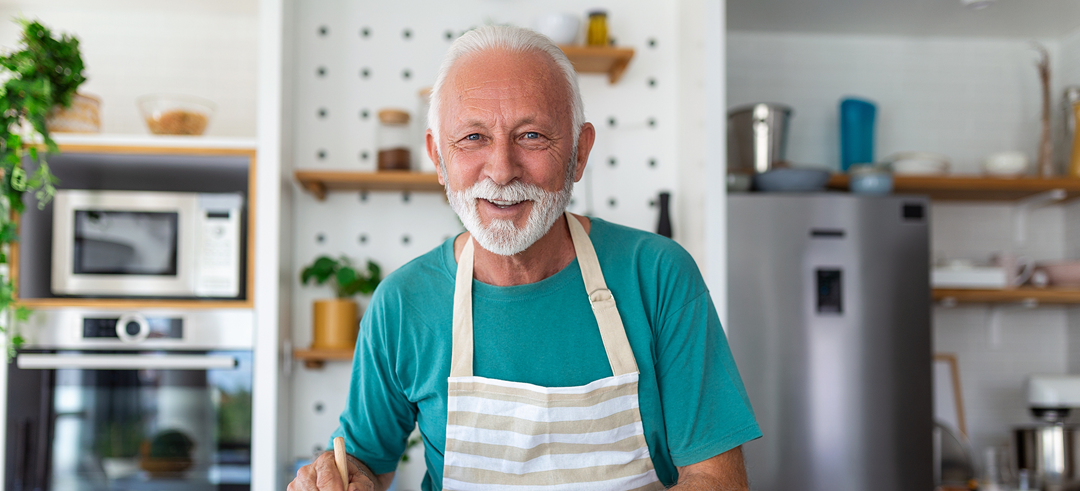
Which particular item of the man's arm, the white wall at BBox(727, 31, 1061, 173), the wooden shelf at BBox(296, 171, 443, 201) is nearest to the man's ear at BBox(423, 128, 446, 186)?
the man's arm

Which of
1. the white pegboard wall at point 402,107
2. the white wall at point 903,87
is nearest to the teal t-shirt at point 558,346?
the white pegboard wall at point 402,107

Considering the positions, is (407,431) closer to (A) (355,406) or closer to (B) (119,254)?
(A) (355,406)

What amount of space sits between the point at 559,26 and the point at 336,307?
123 centimetres

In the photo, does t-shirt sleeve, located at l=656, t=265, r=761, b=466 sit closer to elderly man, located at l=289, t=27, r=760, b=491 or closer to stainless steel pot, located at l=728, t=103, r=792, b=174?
elderly man, located at l=289, t=27, r=760, b=491

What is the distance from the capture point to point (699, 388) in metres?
1.07

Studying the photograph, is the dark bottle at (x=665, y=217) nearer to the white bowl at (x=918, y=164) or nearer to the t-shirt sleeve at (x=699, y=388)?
the white bowl at (x=918, y=164)

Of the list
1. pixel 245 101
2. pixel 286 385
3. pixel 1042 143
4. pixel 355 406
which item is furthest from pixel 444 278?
pixel 1042 143

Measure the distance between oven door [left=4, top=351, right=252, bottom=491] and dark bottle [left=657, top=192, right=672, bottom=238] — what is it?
1.45m

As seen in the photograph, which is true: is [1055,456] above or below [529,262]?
below

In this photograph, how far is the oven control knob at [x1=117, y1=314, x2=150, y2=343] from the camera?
2215mm

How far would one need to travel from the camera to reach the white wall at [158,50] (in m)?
2.76

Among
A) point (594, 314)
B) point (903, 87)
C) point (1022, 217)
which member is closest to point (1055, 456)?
point (1022, 217)

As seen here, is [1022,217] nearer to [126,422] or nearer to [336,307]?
[336,307]

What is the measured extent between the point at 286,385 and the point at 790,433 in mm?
1702
